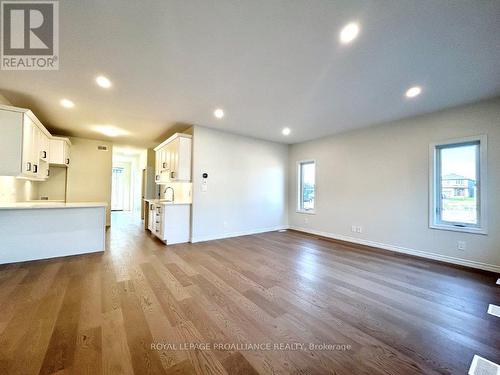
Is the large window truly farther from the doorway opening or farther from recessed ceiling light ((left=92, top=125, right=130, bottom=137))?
the doorway opening

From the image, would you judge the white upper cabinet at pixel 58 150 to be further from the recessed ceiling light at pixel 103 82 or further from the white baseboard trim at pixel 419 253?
the white baseboard trim at pixel 419 253

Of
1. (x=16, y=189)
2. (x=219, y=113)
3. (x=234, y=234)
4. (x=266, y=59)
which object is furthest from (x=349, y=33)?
(x=16, y=189)

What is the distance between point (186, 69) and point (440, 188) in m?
4.81

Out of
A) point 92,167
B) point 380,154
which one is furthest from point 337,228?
point 92,167

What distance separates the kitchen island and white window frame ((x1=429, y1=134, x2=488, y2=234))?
6323mm

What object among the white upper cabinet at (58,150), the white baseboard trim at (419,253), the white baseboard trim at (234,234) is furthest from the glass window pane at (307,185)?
the white upper cabinet at (58,150)

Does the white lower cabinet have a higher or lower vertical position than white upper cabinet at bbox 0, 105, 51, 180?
lower

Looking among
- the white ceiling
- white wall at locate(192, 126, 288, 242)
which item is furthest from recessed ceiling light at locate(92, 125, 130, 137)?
white wall at locate(192, 126, 288, 242)

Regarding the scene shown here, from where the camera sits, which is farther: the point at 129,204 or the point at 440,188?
the point at 129,204

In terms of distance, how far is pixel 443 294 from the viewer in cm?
238

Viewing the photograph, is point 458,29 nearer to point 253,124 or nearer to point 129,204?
point 253,124

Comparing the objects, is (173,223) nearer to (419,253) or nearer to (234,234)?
(234,234)

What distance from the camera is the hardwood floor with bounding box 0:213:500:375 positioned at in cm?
137

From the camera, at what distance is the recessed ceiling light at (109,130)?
15.8 ft
